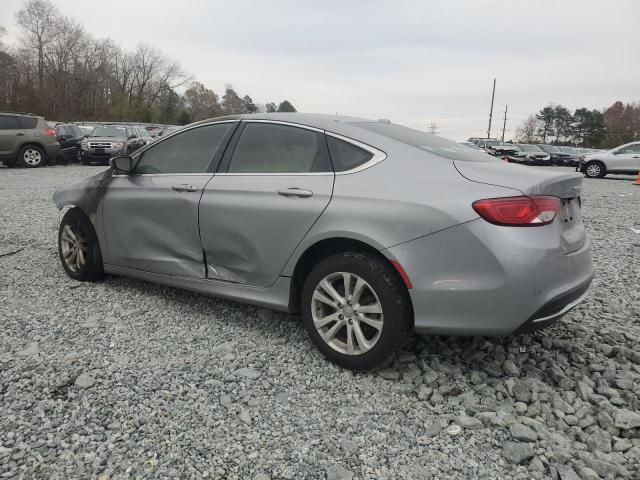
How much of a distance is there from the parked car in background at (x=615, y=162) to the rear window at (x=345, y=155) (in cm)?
1968

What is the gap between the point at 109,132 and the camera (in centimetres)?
1947

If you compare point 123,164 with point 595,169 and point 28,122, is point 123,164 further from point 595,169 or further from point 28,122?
point 595,169

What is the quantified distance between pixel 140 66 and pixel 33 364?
8407cm

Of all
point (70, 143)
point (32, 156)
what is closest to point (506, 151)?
point (70, 143)

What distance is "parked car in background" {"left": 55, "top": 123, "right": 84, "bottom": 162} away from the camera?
65.0ft

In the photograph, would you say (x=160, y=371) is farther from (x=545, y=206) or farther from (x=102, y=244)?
(x=545, y=206)

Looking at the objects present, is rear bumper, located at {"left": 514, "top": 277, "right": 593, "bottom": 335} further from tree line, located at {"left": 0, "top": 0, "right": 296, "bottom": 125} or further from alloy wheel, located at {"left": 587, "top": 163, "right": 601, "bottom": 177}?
tree line, located at {"left": 0, "top": 0, "right": 296, "bottom": 125}

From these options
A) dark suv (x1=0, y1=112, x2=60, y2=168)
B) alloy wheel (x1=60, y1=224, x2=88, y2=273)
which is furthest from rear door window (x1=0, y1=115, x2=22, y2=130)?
alloy wheel (x1=60, y1=224, x2=88, y2=273)

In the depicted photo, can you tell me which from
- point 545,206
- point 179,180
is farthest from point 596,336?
point 179,180

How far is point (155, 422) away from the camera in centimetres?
246

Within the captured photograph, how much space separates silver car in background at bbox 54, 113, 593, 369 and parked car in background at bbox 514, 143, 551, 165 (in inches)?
1153

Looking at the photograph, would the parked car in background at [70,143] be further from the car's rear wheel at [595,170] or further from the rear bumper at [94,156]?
the car's rear wheel at [595,170]

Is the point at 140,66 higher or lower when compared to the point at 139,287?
higher

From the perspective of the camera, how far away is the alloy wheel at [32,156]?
17047mm
